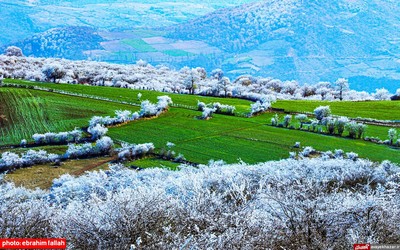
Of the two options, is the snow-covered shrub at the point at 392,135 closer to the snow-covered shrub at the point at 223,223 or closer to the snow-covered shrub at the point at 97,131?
the snow-covered shrub at the point at 97,131

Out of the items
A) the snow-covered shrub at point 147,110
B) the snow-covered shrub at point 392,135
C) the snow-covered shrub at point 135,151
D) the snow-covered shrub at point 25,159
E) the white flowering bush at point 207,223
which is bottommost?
the snow-covered shrub at point 25,159

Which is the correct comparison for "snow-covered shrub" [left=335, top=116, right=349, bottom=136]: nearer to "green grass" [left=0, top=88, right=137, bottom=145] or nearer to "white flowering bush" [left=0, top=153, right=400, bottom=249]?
"green grass" [left=0, top=88, right=137, bottom=145]

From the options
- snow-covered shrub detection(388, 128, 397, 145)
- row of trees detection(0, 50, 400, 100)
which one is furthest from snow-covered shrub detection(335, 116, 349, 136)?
row of trees detection(0, 50, 400, 100)

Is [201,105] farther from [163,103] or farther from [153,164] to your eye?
[153,164]

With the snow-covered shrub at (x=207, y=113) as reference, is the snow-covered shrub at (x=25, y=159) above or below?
below

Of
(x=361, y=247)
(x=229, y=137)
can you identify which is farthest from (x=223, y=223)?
(x=229, y=137)

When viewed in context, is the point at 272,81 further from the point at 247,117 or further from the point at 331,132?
the point at 331,132

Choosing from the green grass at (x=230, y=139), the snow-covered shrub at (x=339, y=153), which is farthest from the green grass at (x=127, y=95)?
the snow-covered shrub at (x=339, y=153)

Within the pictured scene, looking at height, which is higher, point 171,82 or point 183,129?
point 171,82

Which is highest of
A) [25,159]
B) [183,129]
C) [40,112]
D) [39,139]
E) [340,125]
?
[340,125]
